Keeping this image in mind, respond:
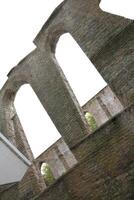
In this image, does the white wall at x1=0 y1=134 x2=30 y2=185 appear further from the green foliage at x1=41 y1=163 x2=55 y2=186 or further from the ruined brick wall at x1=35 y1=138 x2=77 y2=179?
the green foliage at x1=41 y1=163 x2=55 y2=186

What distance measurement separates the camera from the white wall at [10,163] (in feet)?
26.7

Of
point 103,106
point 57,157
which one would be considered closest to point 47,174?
point 57,157

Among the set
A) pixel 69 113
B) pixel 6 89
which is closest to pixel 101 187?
pixel 69 113

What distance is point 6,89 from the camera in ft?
32.3

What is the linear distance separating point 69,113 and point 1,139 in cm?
241

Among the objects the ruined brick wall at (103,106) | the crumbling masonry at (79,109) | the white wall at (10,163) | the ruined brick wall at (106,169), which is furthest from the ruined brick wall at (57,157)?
the ruined brick wall at (106,169)

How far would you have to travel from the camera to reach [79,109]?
301 inches

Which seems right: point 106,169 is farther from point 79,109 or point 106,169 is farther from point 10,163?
point 10,163

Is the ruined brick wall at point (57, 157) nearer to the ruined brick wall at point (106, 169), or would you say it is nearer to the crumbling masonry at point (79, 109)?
the crumbling masonry at point (79, 109)

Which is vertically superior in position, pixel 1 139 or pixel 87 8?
pixel 87 8

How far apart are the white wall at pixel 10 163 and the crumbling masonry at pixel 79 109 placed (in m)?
0.34

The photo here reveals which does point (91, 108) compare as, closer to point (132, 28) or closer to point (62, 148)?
point (62, 148)

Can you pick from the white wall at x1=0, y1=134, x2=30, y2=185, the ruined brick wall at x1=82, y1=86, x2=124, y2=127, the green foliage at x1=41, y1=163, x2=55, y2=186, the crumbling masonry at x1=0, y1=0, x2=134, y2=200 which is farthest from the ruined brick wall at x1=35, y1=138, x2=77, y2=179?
the white wall at x1=0, y1=134, x2=30, y2=185

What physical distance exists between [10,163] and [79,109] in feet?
8.50
